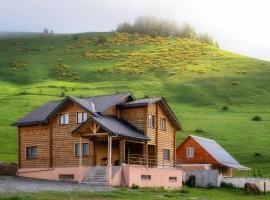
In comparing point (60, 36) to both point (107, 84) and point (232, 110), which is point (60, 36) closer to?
point (107, 84)

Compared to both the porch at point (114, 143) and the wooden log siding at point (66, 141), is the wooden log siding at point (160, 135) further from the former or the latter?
the wooden log siding at point (66, 141)

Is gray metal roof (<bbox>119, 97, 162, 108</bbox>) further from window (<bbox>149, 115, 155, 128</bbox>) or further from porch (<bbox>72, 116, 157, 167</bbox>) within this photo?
porch (<bbox>72, 116, 157, 167</bbox>)

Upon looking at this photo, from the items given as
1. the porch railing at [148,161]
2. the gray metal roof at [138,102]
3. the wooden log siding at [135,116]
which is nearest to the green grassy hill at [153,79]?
the porch railing at [148,161]

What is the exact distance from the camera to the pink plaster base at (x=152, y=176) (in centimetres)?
5091

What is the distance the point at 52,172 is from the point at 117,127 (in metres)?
8.59

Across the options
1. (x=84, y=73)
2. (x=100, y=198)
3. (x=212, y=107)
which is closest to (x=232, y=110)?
(x=212, y=107)

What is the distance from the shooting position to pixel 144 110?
5825cm

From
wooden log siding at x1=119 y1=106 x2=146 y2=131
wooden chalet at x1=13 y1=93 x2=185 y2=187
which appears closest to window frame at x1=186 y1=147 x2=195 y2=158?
wooden chalet at x1=13 y1=93 x2=185 y2=187

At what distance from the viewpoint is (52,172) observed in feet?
191

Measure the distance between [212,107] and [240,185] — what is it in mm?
56456

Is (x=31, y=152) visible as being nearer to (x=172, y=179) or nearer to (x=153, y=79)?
(x=172, y=179)

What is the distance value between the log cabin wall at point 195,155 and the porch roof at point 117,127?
53.2 feet

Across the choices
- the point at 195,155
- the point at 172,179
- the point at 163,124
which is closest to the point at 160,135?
the point at 163,124

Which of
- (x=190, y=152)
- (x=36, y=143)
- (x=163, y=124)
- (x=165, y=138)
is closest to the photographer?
(x=36, y=143)
